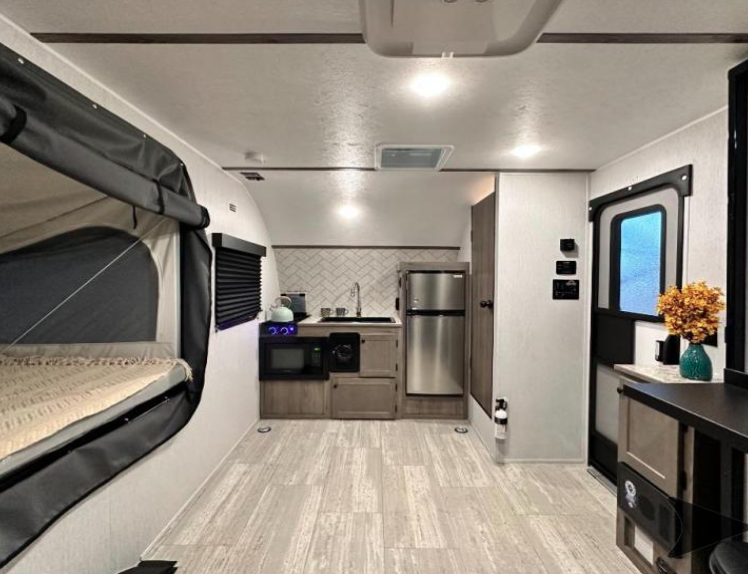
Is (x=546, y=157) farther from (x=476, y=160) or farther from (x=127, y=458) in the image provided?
(x=127, y=458)

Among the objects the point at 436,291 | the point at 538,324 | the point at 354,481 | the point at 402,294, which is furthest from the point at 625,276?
the point at 354,481

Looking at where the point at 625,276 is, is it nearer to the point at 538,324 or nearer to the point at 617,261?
the point at 617,261

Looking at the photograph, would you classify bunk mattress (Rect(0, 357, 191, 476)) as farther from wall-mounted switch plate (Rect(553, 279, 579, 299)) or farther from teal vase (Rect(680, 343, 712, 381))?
wall-mounted switch plate (Rect(553, 279, 579, 299))

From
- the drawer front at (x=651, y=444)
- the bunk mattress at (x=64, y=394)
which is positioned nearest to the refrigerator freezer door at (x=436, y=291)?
the drawer front at (x=651, y=444)

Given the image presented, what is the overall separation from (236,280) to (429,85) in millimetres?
2181

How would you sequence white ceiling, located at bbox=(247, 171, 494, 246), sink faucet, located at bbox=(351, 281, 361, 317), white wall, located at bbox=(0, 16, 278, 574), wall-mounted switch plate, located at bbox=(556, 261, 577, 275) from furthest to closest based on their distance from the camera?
sink faucet, located at bbox=(351, 281, 361, 317) < white ceiling, located at bbox=(247, 171, 494, 246) < wall-mounted switch plate, located at bbox=(556, 261, 577, 275) < white wall, located at bbox=(0, 16, 278, 574)

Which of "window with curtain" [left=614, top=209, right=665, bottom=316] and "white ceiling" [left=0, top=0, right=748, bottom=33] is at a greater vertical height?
"white ceiling" [left=0, top=0, right=748, bottom=33]

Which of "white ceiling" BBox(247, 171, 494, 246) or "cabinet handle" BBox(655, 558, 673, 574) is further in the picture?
"white ceiling" BBox(247, 171, 494, 246)

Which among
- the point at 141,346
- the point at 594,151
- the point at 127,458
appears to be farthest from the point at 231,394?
the point at 594,151

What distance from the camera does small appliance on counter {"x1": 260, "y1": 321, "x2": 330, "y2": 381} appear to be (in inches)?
A: 144

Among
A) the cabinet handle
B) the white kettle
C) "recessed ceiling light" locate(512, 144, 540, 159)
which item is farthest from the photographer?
the white kettle

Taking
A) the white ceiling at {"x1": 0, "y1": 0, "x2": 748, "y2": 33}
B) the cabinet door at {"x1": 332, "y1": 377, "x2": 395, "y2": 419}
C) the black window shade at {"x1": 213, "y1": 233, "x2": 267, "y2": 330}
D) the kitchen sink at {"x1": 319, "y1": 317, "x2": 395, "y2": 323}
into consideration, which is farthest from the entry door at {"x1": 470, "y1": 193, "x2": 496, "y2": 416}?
the black window shade at {"x1": 213, "y1": 233, "x2": 267, "y2": 330}

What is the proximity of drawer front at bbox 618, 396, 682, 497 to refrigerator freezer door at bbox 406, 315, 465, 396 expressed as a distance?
1959 millimetres

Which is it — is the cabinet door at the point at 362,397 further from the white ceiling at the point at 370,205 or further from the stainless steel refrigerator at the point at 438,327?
the white ceiling at the point at 370,205
